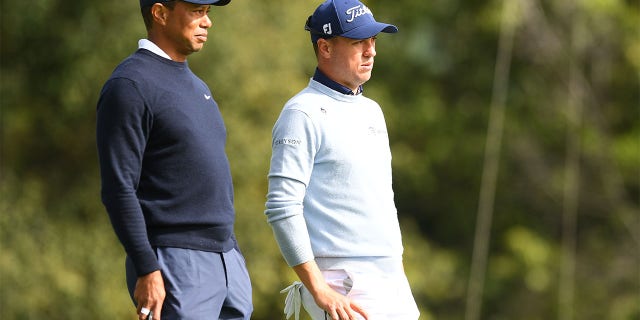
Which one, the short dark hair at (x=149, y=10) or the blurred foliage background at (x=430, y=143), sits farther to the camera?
the blurred foliage background at (x=430, y=143)

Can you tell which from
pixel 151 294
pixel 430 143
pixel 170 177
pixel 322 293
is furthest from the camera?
pixel 430 143

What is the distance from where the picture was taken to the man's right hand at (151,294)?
9.99 feet

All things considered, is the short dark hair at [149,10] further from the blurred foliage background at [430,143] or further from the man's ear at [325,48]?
the blurred foliage background at [430,143]

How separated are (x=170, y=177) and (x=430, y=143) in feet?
49.8

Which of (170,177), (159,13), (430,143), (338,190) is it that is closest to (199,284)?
(170,177)

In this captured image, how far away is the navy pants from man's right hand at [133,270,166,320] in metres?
0.05

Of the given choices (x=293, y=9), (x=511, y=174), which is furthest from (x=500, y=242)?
(x=293, y=9)

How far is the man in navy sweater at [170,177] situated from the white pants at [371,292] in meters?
0.23

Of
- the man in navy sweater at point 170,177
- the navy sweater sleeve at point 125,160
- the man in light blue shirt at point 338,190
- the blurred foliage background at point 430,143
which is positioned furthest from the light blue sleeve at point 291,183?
the blurred foliage background at point 430,143

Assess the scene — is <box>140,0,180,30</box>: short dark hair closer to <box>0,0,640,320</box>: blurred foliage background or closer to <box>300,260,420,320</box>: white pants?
<box>300,260,420,320</box>: white pants

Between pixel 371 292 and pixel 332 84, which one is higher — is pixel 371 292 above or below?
below

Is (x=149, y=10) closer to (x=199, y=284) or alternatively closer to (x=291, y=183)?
(x=291, y=183)

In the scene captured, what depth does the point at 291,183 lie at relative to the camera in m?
3.34

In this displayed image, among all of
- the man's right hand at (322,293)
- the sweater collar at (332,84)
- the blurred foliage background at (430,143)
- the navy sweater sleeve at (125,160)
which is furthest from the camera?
the blurred foliage background at (430,143)
